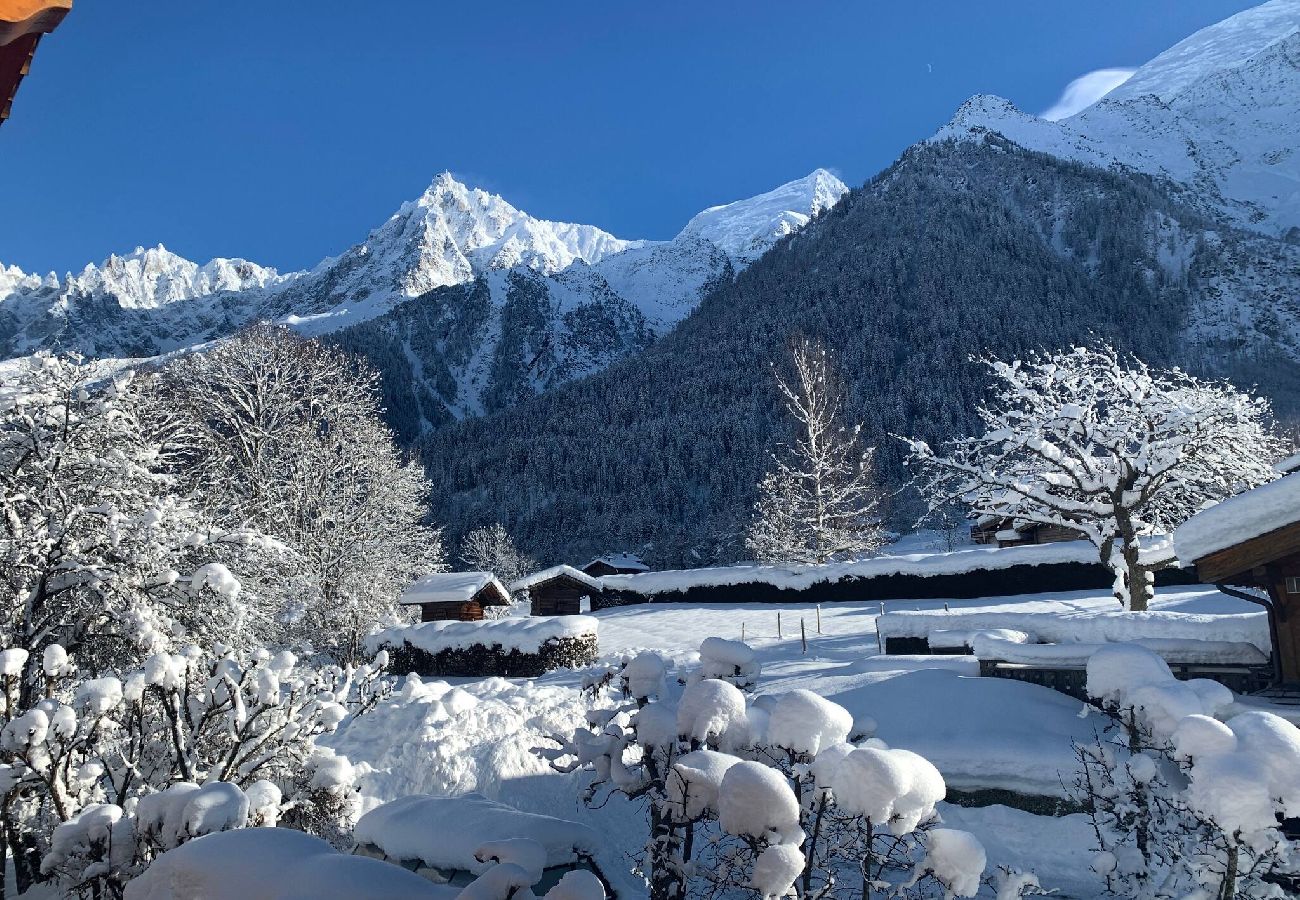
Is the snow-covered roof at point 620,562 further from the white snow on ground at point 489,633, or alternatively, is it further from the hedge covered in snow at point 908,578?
the white snow on ground at point 489,633

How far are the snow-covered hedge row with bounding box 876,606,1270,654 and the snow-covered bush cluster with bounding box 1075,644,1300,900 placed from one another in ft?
18.0

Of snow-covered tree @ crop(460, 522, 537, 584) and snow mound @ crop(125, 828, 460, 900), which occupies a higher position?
snow mound @ crop(125, 828, 460, 900)

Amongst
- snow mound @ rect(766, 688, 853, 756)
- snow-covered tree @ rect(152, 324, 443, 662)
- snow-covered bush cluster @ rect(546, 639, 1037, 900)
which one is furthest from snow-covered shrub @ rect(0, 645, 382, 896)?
snow-covered tree @ rect(152, 324, 443, 662)

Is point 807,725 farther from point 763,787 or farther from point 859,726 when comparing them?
point 859,726

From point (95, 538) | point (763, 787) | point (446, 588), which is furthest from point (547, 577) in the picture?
point (763, 787)

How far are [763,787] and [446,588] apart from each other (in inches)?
935

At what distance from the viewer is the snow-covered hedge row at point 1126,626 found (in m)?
11.4

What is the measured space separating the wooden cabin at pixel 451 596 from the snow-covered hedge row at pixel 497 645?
14.3 feet

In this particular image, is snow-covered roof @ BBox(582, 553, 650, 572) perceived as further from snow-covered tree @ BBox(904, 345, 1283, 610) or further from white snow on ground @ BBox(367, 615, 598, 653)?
snow-covered tree @ BBox(904, 345, 1283, 610)

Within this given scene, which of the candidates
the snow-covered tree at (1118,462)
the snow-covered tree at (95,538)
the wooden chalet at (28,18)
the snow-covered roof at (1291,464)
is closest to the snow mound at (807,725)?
the wooden chalet at (28,18)

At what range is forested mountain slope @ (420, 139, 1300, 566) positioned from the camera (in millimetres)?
84812

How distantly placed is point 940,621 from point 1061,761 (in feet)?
31.5

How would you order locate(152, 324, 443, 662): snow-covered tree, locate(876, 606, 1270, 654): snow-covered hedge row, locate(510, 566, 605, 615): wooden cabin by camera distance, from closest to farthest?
locate(876, 606, 1270, 654): snow-covered hedge row < locate(152, 324, 443, 662): snow-covered tree < locate(510, 566, 605, 615): wooden cabin

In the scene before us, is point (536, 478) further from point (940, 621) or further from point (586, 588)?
point (940, 621)
